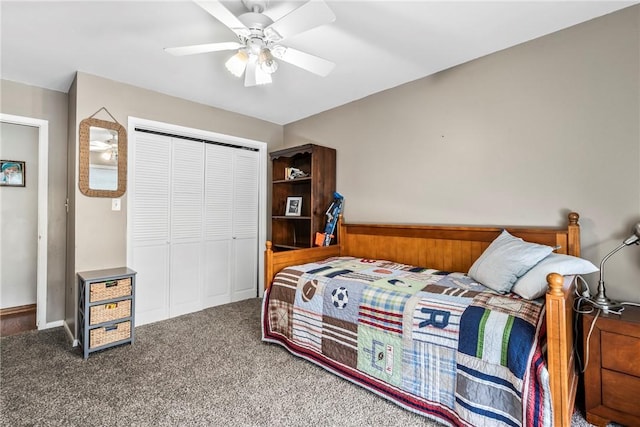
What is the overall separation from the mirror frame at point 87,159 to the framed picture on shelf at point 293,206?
1.76 metres

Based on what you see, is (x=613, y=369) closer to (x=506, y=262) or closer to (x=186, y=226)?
(x=506, y=262)

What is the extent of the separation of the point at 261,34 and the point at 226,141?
207cm

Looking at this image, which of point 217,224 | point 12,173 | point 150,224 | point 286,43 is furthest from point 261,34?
point 12,173

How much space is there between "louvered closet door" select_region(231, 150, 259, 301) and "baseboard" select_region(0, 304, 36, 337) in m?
1.96

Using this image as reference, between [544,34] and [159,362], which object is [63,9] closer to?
[159,362]

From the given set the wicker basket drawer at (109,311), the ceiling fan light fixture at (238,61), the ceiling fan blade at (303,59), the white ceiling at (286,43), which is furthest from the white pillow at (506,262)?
the wicker basket drawer at (109,311)

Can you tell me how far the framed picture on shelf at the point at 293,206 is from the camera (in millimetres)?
3684

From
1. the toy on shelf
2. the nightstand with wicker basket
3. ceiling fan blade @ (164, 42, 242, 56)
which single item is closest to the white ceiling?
ceiling fan blade @ (164, 42, 242, 56)

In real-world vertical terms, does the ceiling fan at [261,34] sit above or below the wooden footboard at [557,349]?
above

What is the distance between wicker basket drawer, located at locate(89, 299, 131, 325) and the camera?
2.34 metres

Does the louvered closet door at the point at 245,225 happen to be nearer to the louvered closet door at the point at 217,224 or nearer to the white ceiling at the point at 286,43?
the louvered closet door at the point at 217,224

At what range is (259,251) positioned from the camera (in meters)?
3.97

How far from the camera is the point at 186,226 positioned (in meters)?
3.29

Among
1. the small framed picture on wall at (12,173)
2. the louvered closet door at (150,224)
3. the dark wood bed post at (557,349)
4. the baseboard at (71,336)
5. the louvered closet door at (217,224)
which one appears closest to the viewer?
the dark wood bed post at (557,349)
